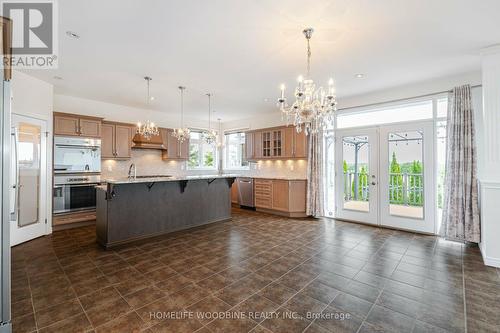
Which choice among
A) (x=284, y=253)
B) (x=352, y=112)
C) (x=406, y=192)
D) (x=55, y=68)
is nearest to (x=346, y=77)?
(x=352, y=112)

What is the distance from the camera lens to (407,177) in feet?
15.8

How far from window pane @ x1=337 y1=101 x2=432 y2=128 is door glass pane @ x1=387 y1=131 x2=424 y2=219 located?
0.33m

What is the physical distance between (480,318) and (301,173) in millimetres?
4743

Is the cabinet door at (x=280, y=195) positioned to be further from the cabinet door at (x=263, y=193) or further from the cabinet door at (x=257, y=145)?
the cabinet door at (x=257, y=145)

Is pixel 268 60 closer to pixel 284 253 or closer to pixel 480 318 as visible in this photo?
pixel 284 253

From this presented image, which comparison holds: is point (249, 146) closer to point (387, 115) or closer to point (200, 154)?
point (200, 154)

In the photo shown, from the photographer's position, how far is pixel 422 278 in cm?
281

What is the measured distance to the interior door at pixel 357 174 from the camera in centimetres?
522

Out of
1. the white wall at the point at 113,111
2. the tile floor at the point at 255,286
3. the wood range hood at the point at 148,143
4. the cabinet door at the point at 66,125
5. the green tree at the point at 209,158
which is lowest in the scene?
the tile floor at the point at 255,286

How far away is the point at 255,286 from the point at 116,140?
511 centimetres

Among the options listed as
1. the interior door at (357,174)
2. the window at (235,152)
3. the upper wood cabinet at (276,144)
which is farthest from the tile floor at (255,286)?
the window at (235,152)

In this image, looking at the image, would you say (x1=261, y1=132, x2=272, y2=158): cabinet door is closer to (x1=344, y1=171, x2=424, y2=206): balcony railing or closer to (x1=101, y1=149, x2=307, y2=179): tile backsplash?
(x1=101, y1=149, x2=307, y2=179): tile backsplash

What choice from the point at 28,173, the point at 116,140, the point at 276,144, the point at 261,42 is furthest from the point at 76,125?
the point at 276,144

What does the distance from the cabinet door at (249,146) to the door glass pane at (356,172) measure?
290 centimetres
